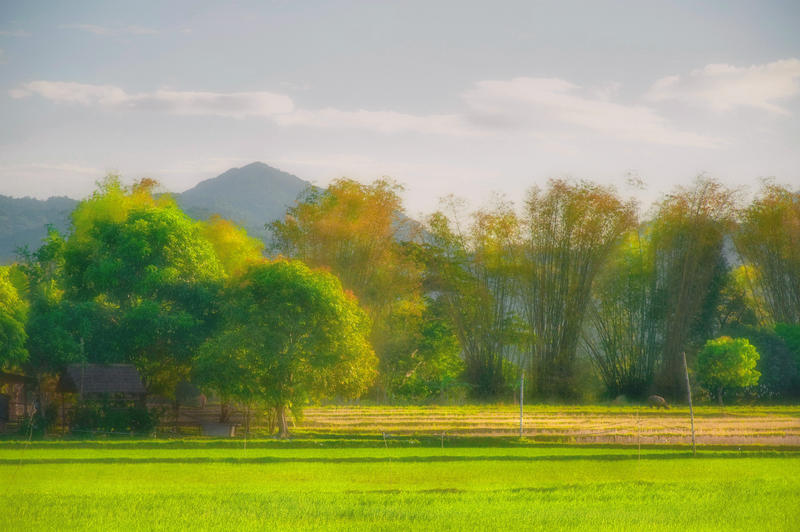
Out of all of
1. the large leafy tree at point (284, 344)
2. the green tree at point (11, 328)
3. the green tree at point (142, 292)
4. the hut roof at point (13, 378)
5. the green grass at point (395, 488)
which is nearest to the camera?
the green grass at point (395, 488)

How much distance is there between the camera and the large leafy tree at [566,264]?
4797 cm

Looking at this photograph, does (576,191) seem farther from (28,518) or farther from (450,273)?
(28,518)

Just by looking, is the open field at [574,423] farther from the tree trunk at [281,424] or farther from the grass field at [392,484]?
the grass field at [392,484]

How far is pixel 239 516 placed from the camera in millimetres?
14117

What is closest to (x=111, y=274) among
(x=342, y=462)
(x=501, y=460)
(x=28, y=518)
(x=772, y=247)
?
(x=342, y=462)

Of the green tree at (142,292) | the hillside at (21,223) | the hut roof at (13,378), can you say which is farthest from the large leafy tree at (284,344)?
the hillside at (21,223)

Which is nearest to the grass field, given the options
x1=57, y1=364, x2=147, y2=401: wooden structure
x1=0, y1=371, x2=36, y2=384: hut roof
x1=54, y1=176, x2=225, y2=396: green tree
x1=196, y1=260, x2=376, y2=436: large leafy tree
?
x1=196, y1=260, x2=376, y2=436: large leafy tree

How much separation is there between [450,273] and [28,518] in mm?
38876

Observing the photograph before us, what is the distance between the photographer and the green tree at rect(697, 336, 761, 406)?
4450 centimetres

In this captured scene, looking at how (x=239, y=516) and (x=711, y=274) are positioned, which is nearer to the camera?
(x=239, y=516)

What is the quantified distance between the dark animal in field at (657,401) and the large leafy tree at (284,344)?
1878cm

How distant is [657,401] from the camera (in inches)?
1786

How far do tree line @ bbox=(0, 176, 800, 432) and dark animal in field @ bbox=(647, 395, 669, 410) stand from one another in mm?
2028

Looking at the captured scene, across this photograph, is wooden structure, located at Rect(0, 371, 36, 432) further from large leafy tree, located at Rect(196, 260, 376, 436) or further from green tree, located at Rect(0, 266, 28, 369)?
large leafy tree, located at Rect(196, 260, 376, 436)
